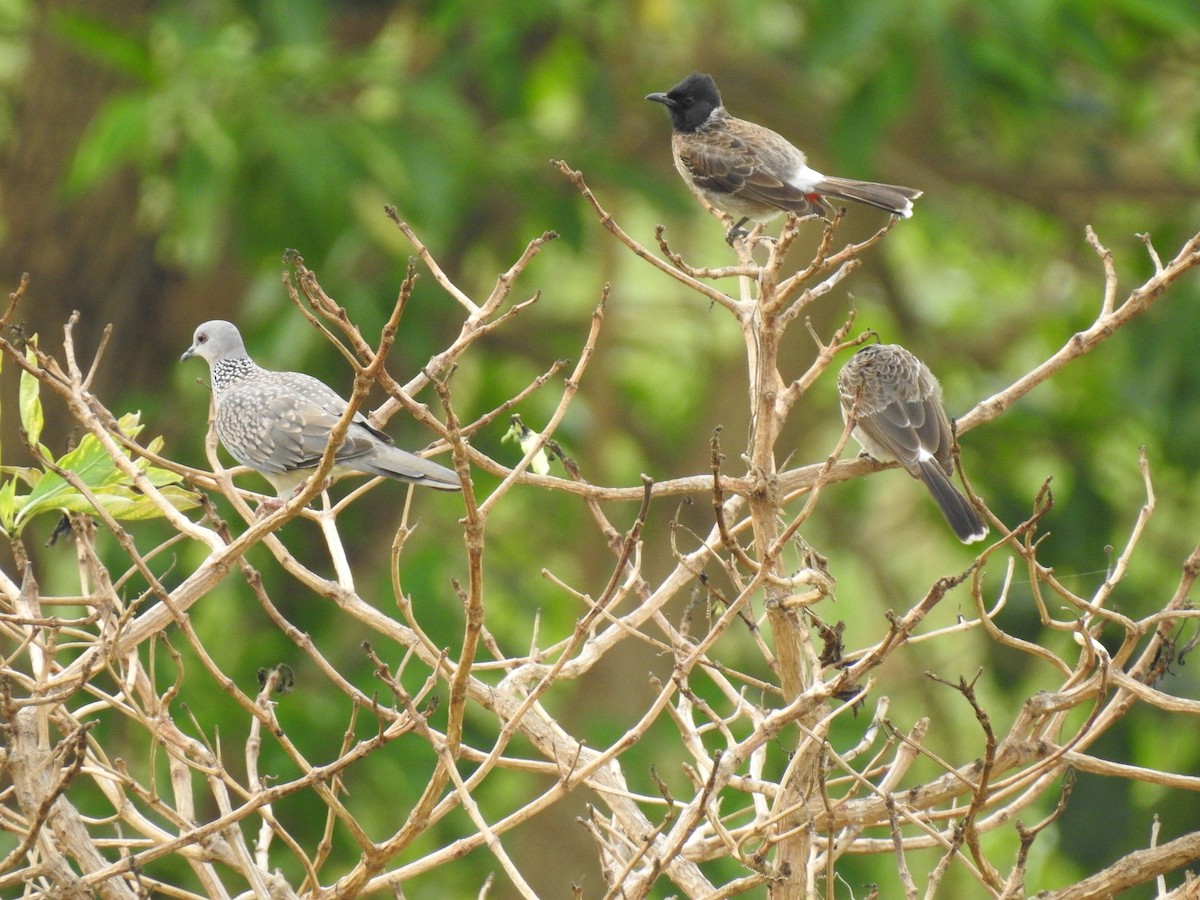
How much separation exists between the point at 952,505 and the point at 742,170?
1.77 m

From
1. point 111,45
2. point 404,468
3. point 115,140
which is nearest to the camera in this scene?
point 404,468

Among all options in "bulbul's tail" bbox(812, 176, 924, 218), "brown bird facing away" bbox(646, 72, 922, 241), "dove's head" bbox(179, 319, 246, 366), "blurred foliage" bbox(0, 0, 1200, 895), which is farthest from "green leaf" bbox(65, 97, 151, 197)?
"bulbul's tail" bbox(812, 176, 924, 218)

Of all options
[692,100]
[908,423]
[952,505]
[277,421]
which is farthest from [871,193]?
[277,421]

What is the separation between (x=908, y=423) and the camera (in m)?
5.25

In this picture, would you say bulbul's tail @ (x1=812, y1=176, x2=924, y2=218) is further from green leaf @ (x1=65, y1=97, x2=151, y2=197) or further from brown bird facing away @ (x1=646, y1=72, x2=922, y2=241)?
green leaf @ (x1=65, y1=97, x2=151, y2=197)

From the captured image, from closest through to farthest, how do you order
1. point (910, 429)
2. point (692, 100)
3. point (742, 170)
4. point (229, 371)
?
point (910, 429)
point (229, 371)
point (742, 170)
point (692, 100)

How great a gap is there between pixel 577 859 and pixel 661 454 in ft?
8.77

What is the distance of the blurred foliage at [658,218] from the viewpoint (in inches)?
279

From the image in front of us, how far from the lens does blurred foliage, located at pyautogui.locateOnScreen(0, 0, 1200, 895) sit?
7090 millimetres

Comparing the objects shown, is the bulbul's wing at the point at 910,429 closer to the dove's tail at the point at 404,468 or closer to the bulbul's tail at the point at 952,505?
the bulbul's tail at the point at 952,505

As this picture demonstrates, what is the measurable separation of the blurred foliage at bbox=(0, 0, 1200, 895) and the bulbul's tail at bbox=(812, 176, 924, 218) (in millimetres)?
1095

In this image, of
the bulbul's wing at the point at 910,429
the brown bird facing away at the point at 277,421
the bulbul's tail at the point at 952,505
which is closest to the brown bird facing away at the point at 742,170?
the bulbul's wing at the point at 910,429

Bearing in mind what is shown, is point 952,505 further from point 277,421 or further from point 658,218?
point 658,218

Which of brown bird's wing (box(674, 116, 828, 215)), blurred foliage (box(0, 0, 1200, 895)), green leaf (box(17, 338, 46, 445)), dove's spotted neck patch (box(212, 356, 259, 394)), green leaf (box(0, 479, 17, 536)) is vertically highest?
green leaf (box(17, 338, 46, 445))
